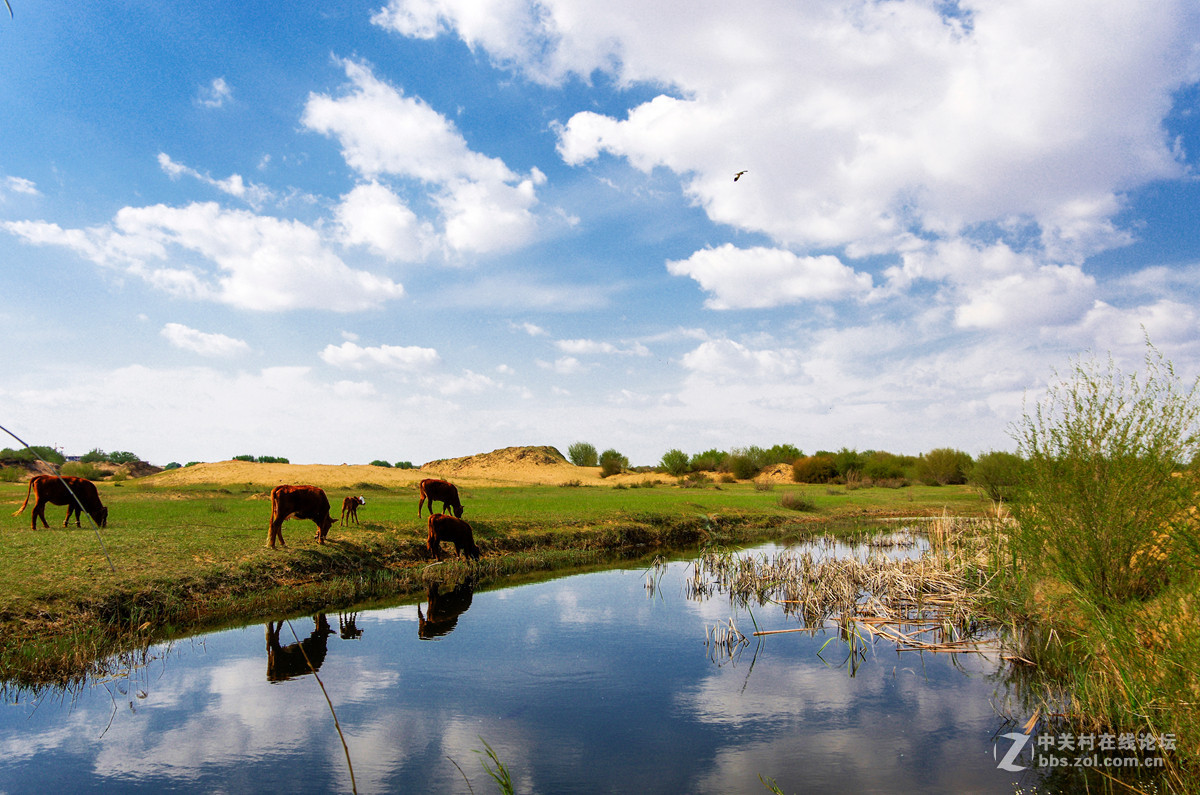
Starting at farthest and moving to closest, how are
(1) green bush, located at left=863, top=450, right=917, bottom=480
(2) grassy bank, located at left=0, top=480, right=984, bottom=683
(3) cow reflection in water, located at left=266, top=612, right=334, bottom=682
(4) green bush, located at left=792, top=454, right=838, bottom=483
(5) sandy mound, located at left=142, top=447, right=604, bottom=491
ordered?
(4) green bush, located at left=792, top=454, right=838, bottom=483
(1) green bush, located at left=863, top=450, right=917, bottom=480
(5) sandy mound, located at left=142, top=447, right=604, bottom=491
(2) grassy bank, located at left=0, top=480, right=984, bottom=683
(3) cow reflection in water, located at left=266, top=612, right=334, bottom=682

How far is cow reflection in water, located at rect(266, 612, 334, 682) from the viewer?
12195mm

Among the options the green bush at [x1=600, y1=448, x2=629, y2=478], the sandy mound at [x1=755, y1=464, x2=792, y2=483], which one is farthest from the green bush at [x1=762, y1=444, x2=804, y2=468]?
the green bush at [x1=600, y1=448, x2=629, y2=478]

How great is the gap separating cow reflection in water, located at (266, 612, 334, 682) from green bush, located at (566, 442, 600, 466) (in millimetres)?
87019

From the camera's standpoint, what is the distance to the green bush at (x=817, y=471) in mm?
76750

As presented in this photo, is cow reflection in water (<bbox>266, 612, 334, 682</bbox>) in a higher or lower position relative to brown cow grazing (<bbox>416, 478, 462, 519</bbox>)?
lower

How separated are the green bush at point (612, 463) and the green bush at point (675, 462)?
6.04 metres

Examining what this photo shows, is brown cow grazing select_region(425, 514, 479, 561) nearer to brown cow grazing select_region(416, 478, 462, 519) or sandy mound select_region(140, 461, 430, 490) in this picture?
brown cow grazing select_region(416, 478, 462, 519)

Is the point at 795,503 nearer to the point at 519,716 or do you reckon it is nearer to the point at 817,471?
the point at 817,471

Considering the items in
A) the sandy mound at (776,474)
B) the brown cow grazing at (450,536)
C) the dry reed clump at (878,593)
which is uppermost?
the sandy mound at (776,474)

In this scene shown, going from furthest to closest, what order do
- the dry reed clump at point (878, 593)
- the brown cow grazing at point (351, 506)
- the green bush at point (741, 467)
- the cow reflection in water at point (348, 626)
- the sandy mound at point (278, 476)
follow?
1. the green bush at point (741, 467)
2. the sandy mound at point (278, 476)
3. the brown cow grazing at point (351, 506)
4. the dry reed clump at point (878, 593)
5. the cow reflection in water at point (348, 626)

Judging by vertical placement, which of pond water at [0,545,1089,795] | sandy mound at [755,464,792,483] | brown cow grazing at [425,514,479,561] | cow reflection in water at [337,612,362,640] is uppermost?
sandy mound at [755,464,792,483]

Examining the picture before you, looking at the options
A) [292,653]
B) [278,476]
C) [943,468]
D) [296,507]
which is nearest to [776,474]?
[943,468]

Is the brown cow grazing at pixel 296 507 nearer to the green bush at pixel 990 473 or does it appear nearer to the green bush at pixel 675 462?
the green bush at pixel 990 473

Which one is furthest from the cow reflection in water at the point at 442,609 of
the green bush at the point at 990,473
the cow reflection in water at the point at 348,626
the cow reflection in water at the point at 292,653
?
the green bush at the point at 990,473
